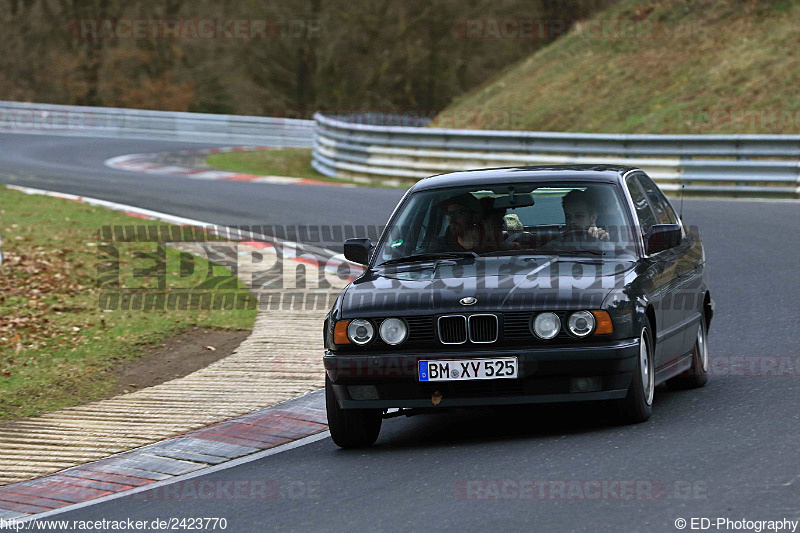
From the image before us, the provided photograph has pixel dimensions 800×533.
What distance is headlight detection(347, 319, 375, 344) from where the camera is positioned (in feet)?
23.3

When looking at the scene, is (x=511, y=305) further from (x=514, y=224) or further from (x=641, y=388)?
(x=514, y=224)

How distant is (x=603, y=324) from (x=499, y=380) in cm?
62

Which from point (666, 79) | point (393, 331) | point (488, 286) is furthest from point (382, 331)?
point (666, 79)

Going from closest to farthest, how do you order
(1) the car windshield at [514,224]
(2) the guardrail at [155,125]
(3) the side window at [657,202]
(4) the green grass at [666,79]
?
(1) the car windshield at [514,224] < (3) the side window at [657,202] < (4) the green grass at [666,79] < (2) the guardrail at [155,125]

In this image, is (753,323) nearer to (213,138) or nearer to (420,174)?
(420,174)

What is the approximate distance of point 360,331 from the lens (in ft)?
23.4

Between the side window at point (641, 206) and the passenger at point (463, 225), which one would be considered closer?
the passenger at point (463, 225)

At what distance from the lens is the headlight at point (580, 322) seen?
6879mm

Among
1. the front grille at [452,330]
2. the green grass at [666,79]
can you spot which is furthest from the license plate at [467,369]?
the green grass at [666,79]

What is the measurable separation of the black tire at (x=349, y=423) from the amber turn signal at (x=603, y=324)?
1.31 metres

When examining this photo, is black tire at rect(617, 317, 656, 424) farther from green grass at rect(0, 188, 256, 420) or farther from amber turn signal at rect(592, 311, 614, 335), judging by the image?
green grass at rect(0, 188, 256, 420)

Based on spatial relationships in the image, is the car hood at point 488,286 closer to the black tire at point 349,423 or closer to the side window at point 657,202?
the black tire at point 349,423

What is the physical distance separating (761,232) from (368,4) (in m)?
36.0

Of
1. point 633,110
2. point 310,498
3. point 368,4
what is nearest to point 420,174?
point 633,110
